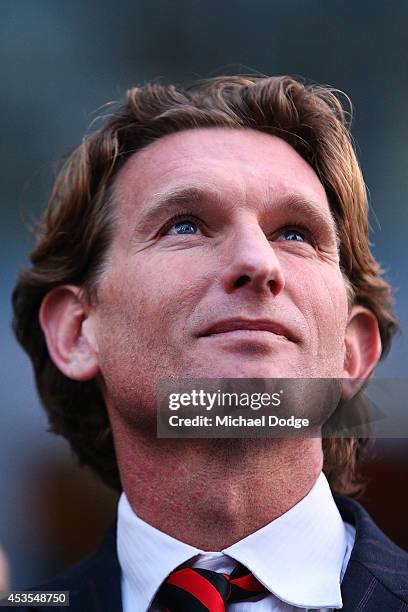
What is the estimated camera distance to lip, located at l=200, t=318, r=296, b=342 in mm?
1249

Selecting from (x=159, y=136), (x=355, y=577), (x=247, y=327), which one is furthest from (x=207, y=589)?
(x=159, y=136)

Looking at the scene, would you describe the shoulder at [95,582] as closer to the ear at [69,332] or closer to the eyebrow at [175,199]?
the ear at [69,332]

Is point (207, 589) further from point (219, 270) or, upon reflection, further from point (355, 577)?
point (219, 270)

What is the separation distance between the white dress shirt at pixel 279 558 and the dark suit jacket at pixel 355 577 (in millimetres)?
26

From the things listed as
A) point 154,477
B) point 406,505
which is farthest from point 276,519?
point 406,505

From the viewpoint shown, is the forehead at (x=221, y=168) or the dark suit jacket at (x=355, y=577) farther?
the forehead at (x=221, y=168)

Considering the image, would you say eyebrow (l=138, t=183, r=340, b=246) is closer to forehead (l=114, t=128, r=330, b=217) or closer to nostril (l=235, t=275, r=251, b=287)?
forehead (l=114, t=128, r=330, b=217)

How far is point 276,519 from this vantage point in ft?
4.29

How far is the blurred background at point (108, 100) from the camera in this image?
1493 millimetres

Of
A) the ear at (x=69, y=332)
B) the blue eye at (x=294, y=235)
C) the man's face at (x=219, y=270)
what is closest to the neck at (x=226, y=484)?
the man's face at (x=219, y=270)

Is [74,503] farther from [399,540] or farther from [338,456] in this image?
[399,540]

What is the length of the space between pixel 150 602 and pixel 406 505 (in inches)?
21.9

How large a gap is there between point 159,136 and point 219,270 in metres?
0.35

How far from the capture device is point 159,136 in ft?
4.87
